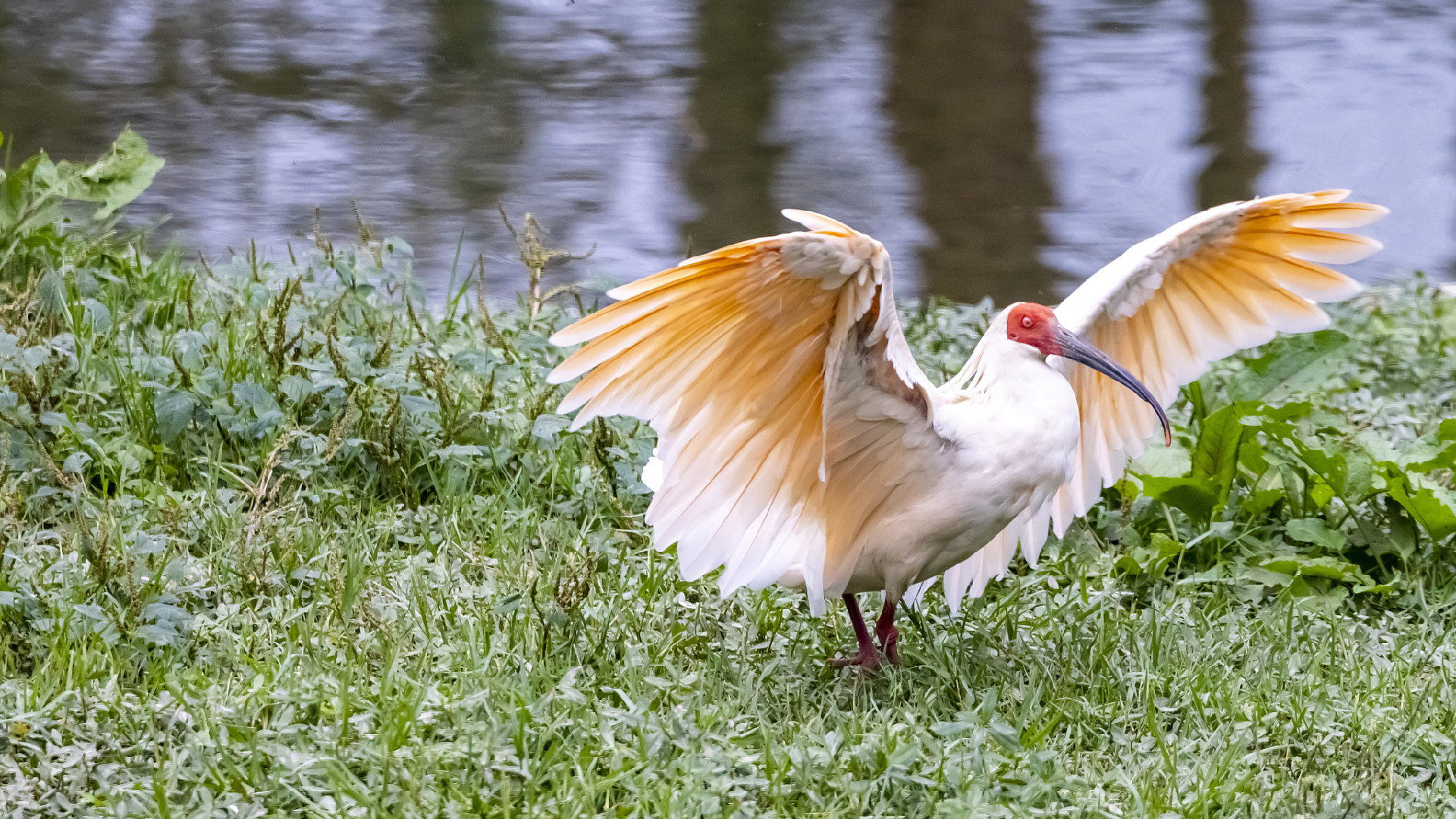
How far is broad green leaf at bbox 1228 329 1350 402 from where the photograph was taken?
464 cm

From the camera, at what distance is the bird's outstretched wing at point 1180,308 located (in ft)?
11.6

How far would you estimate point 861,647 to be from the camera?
3.46 m

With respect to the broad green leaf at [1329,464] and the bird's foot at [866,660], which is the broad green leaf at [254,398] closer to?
the bird's foot at [866,660]

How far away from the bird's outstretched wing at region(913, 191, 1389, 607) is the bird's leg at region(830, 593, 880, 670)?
0.31 m

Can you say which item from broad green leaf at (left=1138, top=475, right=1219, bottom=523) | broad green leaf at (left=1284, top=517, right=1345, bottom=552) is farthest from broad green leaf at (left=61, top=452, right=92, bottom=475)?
broad green leaf at (left=1284, top=517, right=1345, bottom=552)

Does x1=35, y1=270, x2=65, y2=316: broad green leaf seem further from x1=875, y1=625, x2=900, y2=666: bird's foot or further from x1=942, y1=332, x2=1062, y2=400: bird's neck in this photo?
x1=942, y1=332, x2=1062, y2=400: bird's neck

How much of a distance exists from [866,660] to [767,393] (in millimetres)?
713

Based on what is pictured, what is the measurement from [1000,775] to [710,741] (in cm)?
57

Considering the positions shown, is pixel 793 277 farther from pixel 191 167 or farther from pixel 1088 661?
pixel 191 167

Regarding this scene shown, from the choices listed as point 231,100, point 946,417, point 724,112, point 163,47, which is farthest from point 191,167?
point 946,417

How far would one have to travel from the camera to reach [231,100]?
8.38 meters

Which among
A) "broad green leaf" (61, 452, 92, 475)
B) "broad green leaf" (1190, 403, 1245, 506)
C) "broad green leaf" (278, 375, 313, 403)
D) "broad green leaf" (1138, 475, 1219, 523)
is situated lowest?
"broad green leaf" (1138, 475, 1219, 523)

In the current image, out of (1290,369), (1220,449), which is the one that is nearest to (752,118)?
(1290,369)

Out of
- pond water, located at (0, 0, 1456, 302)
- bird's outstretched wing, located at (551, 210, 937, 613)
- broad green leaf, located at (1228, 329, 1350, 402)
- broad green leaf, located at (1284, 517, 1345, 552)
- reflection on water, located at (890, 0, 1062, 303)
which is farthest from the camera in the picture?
pond water, located at (0, 0, 1456, 302)
